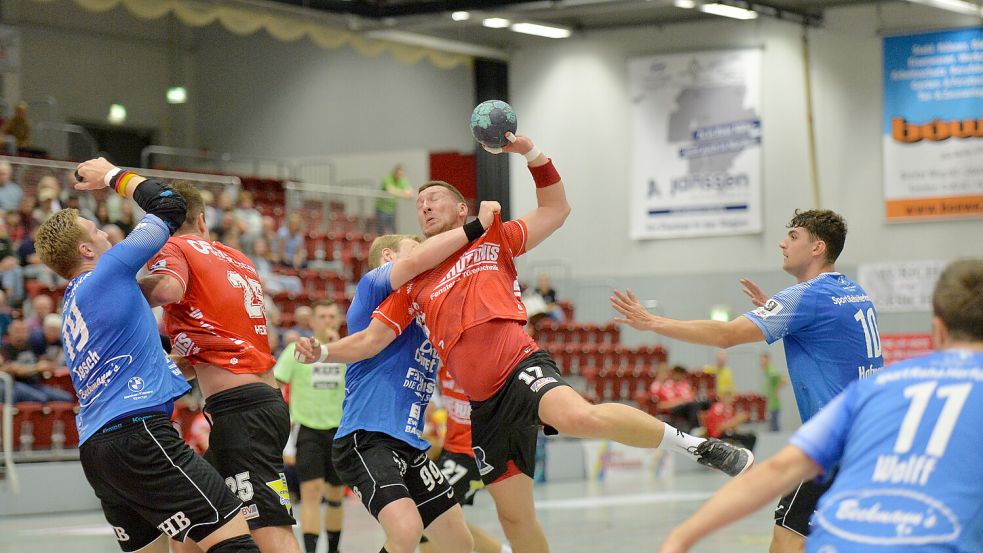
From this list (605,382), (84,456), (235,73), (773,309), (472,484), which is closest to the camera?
(84,456)

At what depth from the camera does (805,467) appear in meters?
2.81

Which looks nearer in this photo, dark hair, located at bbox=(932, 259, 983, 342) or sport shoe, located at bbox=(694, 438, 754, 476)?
dark hair, located at bbox=(932, 259, 983, 342)

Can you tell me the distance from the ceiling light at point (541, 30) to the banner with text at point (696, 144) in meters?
1.47

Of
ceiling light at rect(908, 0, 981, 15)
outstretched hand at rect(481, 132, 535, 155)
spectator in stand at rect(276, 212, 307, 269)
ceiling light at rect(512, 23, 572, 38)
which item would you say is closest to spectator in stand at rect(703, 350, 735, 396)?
ceiling light at rect(512, 23, 572, 38)

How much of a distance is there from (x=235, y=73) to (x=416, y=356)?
74.9 feet

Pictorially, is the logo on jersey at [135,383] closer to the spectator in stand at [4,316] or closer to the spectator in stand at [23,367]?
the spectator in stand at [23,367]

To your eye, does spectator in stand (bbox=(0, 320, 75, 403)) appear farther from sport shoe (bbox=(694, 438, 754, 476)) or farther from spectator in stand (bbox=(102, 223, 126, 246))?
sport shoe (bbox=(694, 438, 754, 476))

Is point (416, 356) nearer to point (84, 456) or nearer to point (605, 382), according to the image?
point (84, 456)

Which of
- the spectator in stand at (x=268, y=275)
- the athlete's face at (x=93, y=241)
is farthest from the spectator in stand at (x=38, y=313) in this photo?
the athlete's face at (x=93, y=241)

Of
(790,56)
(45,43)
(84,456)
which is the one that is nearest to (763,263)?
(790,56)

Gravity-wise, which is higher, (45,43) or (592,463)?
(45,43)

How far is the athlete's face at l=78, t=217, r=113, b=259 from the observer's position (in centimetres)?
484

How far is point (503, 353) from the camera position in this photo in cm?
532

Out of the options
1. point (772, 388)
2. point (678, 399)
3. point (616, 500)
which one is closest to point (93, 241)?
point (616, 500)
